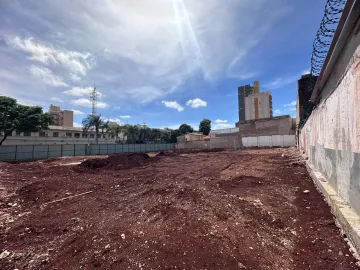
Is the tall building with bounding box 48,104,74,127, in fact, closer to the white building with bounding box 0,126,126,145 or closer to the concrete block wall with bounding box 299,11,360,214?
the white building with bounding box 0,126,126,145

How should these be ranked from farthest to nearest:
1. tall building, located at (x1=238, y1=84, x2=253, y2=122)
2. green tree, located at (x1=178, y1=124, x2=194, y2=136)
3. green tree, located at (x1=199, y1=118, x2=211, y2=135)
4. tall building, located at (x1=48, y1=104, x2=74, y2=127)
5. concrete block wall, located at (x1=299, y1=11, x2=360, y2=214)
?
tall building, located at (x1=238, y1=84, x2=253, y2=122), green tree, located at (x1=199, y1=118, x2=211, y2=135), green tree, located at (x1=178, y1=124, x2=194, y2=136), tall building, located at (x1=48, y1=104, x2=74, y2=127), concrete block wall, located at (x1=299, y1=11, x2=360, y2=214)

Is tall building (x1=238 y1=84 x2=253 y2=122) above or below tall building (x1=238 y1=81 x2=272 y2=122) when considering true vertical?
above

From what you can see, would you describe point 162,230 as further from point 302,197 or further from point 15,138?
point 15,138

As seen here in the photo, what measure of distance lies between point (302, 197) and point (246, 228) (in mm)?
2523

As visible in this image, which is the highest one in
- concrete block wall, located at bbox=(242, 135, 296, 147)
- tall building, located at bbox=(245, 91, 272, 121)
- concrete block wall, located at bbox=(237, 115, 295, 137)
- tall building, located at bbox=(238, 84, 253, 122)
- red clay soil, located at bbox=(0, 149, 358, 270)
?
tall building, located at bbox=(238, 84, 253, 122)

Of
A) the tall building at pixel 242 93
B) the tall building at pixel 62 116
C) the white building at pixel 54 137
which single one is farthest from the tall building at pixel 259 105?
the tall building at pixel 62 116

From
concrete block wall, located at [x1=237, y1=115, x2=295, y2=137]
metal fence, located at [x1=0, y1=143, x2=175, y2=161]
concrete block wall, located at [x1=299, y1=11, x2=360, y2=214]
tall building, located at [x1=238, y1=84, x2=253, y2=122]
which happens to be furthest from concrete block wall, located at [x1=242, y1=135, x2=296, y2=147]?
tall building, located at [x1=238, y1=84, x2=253, y2=122]

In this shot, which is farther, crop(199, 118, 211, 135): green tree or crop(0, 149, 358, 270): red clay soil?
crop(199, 118, 211, 135): green tree

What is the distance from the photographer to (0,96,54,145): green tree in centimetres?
2517

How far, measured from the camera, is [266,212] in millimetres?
4039

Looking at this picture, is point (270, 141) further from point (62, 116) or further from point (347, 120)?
point (62, 116)

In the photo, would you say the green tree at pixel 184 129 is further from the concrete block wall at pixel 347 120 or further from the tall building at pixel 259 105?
the concrete block wall at pixel 347 120

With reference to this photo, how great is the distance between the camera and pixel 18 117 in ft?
85.5


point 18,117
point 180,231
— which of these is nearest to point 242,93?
point 18,117
